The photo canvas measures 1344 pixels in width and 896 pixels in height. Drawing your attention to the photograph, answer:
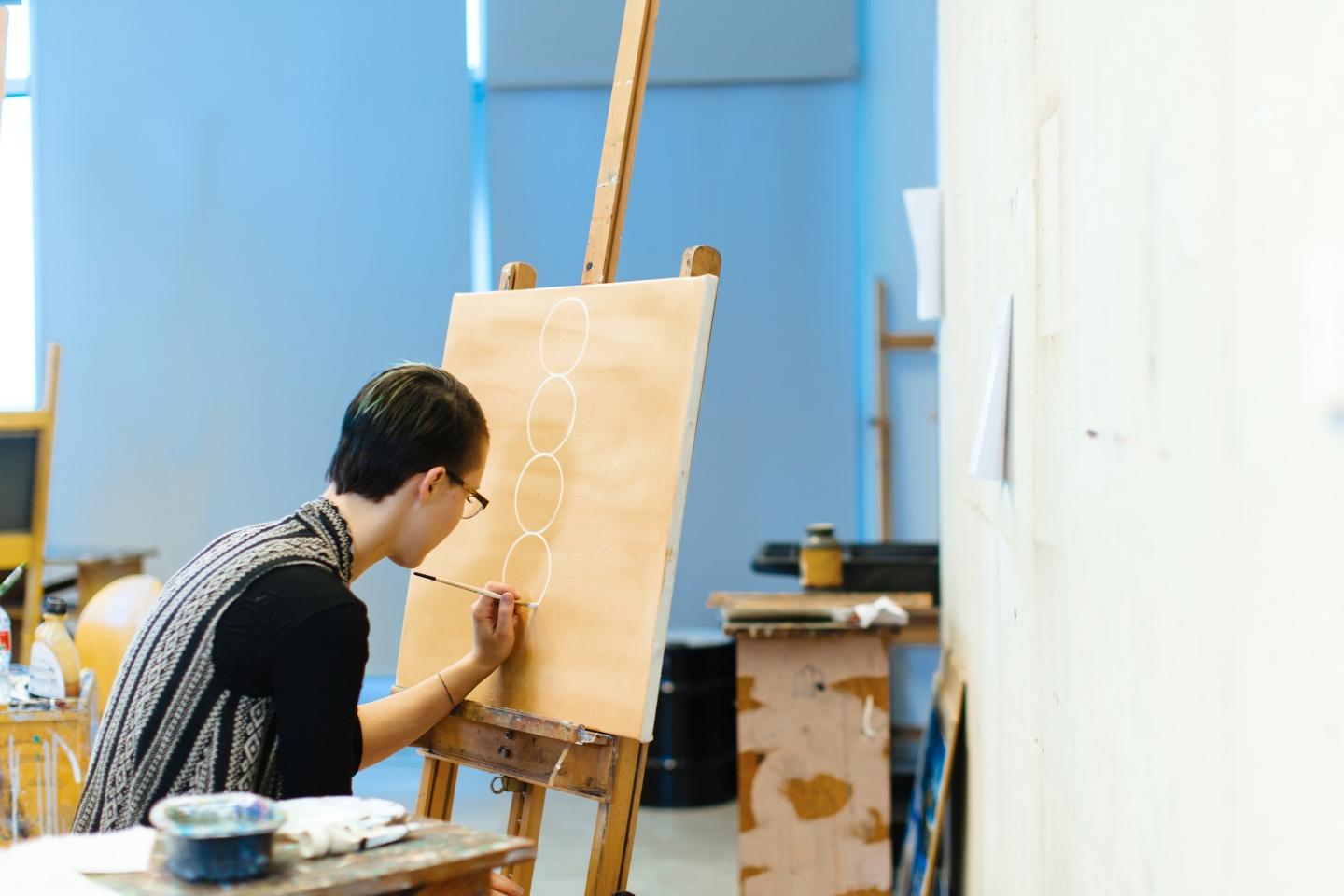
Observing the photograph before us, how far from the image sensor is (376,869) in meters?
1.09

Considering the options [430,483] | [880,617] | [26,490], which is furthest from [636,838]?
[430,483]

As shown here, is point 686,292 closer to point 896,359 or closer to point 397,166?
point 896,359

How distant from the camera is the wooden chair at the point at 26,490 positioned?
10.9ft

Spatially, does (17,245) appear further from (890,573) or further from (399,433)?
(399,433)

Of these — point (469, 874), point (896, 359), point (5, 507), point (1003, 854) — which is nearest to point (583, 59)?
point (896, 359)

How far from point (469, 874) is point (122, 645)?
1.76 meters

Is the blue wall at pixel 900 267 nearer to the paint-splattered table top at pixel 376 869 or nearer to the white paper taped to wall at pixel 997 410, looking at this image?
the white paper taped to wall at pixel 997 410

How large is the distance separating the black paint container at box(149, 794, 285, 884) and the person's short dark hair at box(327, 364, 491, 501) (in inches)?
24.9

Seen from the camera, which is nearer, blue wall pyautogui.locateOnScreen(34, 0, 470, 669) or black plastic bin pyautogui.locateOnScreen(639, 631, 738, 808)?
black plastic bin pyautogui.locateOnScreen(639, 631, 738, 808)

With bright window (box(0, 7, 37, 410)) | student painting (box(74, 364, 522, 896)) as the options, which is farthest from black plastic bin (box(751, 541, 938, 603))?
bright window (box(0, 7, 37, 410))

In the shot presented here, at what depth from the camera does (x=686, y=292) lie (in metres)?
1.83

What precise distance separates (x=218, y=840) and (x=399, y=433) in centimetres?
70

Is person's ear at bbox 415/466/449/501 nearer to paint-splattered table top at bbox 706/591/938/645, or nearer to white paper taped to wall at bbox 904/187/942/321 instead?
paint-splattered table top at bbox 706/591/938/645

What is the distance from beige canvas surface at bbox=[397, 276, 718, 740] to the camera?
180 cm
